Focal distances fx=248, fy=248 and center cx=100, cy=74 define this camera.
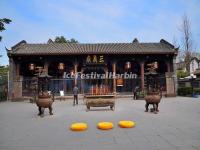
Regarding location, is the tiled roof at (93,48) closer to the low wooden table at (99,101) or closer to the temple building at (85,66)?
the temple building at (85,66)

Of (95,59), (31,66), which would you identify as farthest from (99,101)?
(31,66)

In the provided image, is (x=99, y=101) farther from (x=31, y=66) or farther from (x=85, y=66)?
(x=31, y=66)

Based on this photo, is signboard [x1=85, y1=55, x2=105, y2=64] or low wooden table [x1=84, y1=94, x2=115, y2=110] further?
signboard [x1=85, y1=55, x2=105, y2=64]

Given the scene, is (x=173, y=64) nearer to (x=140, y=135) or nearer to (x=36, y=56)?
(x=36, y=56)

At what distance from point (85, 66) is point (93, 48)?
7.20 ft

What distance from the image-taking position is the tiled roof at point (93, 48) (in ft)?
71.4

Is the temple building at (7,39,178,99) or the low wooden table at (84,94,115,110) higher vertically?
the temple building at (7,39,178,99)

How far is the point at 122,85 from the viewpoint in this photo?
22484 millimetres

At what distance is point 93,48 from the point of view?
920 inches

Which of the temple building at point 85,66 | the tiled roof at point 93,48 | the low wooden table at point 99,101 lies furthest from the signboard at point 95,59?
the low wooden table at point 99,101

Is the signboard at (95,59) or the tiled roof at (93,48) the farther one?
the signboard at (95,59)

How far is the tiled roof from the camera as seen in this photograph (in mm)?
21750

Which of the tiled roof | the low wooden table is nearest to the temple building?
the tiled roof

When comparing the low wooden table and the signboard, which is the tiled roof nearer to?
the signboard
